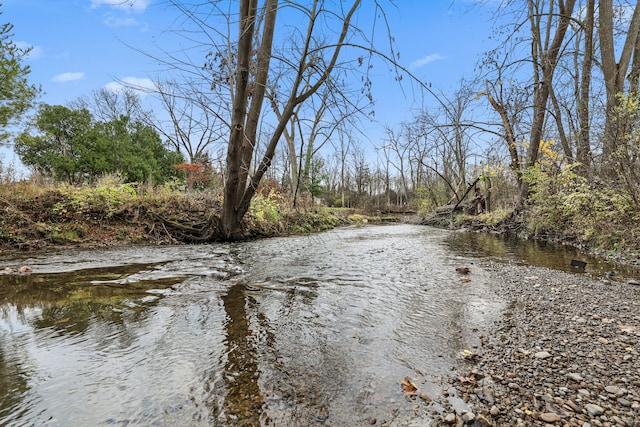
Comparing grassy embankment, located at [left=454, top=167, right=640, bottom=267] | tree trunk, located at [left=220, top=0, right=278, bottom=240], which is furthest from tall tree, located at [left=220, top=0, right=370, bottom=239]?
grassy embankment, located at [left=454, top=167, right=640, bottom=267]

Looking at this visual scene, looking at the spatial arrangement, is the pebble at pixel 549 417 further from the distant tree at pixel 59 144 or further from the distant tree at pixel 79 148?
the distant tree at pixel 59 144

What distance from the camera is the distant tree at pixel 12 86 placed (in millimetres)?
11930

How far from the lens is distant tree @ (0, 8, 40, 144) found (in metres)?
11.9

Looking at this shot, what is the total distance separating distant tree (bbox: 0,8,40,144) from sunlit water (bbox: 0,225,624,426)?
1327 cm

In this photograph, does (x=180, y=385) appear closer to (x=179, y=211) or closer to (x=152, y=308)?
(x=152, y=308)

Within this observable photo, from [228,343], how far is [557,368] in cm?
226

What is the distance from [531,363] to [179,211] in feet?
28.7

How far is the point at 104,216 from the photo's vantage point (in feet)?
24.7

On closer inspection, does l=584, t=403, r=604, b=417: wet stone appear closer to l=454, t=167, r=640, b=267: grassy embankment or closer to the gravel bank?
the gravel bank

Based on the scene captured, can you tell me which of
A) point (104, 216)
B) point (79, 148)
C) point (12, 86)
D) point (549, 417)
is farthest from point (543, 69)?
point (79, 148)

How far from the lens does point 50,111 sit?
18.7 m

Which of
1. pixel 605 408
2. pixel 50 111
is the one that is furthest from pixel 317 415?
pixel 50 111

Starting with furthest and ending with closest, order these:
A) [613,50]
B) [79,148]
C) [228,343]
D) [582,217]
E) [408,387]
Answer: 1. [79,148]
2. [613,50]
3. [582,217]
4. [228,343]
5. [408,387]

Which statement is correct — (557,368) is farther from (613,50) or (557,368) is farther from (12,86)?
(12,86)
